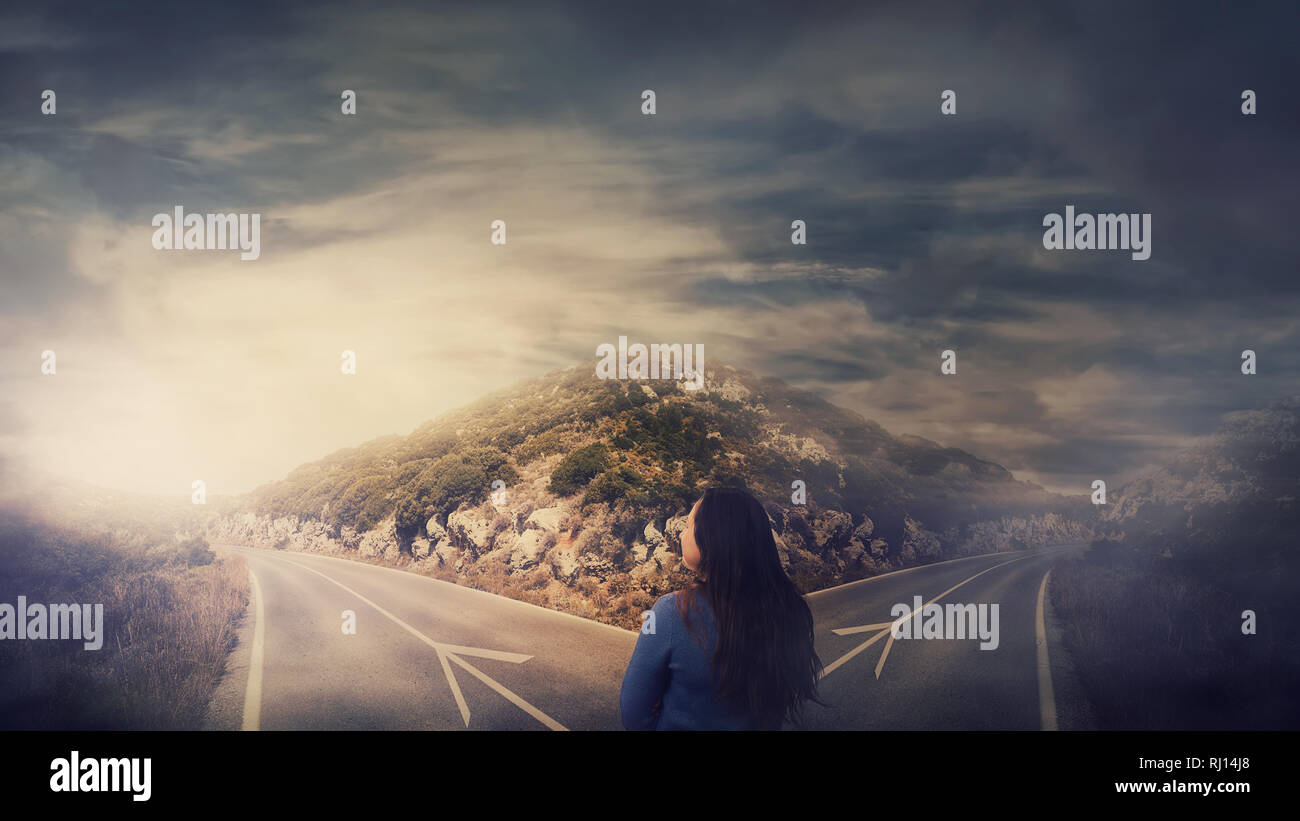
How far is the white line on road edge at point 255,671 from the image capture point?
5828mm

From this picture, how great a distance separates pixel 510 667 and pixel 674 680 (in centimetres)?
503

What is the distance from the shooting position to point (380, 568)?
10.7 metres

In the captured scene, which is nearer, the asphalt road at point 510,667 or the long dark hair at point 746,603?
the long dark hair at point 746,603

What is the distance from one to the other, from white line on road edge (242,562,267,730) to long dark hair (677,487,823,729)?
579 cm

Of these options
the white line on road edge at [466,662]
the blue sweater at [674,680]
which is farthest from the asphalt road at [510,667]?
the blue sweater at [674,680]

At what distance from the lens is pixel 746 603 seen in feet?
8.63

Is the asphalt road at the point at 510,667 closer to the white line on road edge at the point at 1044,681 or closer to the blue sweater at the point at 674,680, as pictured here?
the white line on road edge at the point at 1044,681

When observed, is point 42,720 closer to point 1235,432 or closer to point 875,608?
point 875,608

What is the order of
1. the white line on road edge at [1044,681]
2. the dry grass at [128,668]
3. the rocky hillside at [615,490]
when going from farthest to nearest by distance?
the rocky hillside at [615,490] → the white line on road edge at [1044,681] → the dry grass at [128,668]

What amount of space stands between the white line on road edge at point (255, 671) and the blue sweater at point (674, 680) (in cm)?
541

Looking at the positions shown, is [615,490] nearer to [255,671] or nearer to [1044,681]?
[255,671]

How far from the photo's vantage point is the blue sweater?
2555 mm

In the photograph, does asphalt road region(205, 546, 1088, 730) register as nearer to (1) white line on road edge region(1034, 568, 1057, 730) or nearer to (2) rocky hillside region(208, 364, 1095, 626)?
(1) white line on road edge region(1034, 568, 1057, 730)
